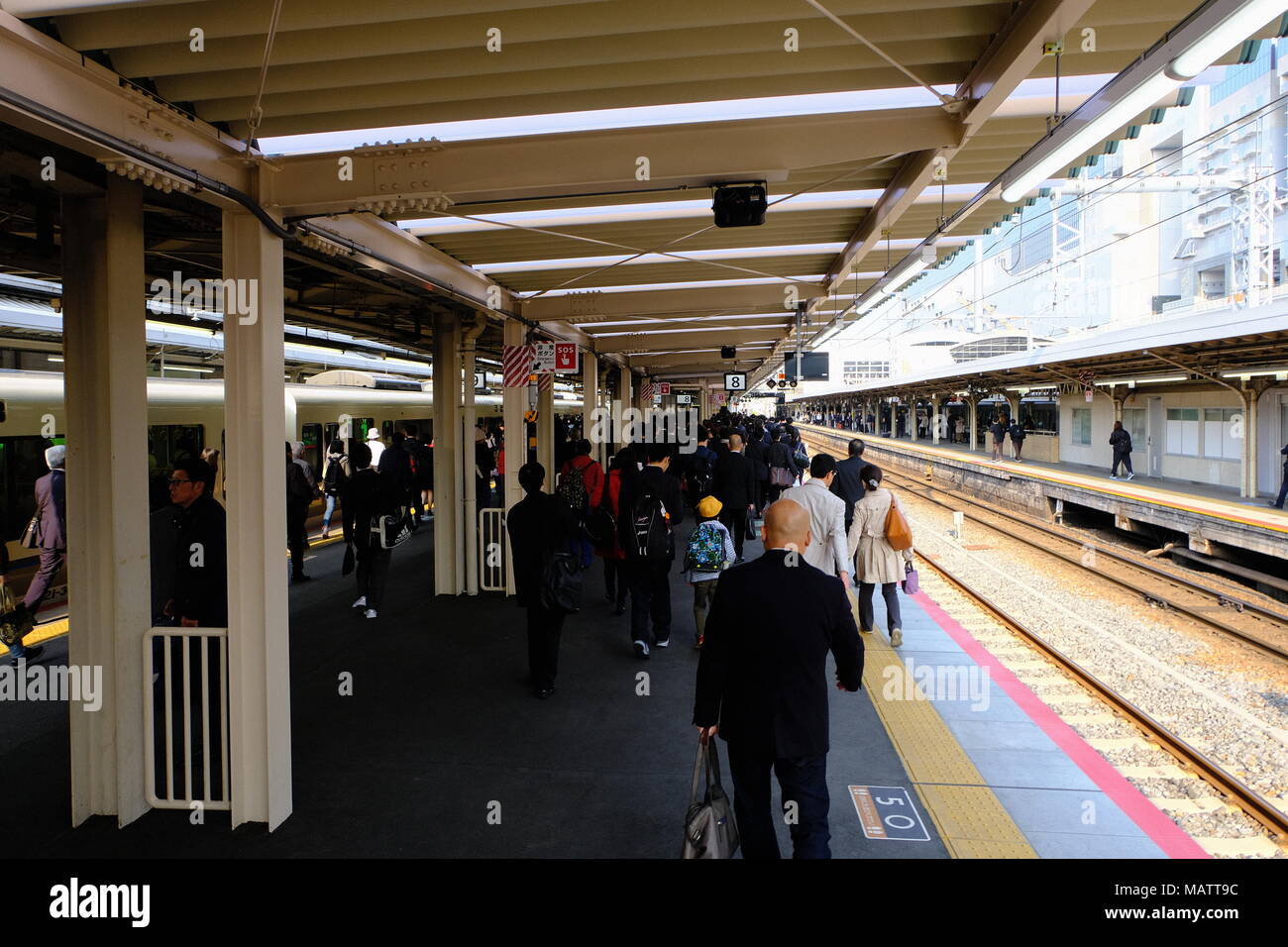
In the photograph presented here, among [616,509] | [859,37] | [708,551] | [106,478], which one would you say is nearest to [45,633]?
[106,478]

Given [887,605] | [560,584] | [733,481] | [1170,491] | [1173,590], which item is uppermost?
[733,481]

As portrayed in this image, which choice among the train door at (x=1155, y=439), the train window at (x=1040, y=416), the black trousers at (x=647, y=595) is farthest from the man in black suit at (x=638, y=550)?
the train window at (x=1040, y=416)

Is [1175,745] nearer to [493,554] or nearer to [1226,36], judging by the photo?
[1226,36]

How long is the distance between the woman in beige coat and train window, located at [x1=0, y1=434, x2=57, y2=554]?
878cm

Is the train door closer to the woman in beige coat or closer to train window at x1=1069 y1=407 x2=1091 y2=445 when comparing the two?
train window at x1=1069 y1=407 x2=1091 y2=445

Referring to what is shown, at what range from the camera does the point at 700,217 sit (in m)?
6.60

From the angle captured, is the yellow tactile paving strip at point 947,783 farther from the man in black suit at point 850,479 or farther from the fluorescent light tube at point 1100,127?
the fluorescent light tube at point 1100,127

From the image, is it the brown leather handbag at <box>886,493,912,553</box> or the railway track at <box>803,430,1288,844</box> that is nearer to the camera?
the railway track at <box>803,430,1288,844</box>

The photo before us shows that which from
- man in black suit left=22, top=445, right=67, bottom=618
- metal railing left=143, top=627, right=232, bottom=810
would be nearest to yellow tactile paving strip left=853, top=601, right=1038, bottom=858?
metal railing left=143, top=627, right=232, bottom=810

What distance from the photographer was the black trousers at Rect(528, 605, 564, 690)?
5.71 m

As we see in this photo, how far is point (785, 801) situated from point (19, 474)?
954cm

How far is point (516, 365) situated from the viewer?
858cm

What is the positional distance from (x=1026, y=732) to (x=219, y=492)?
34.8ft

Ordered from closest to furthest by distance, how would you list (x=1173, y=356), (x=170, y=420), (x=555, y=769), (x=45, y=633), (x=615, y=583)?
(x=555, y=769)
(x=45, y=633)
(x=615, y=583)
(x=170, y=420)
(x=1173, y=356)
